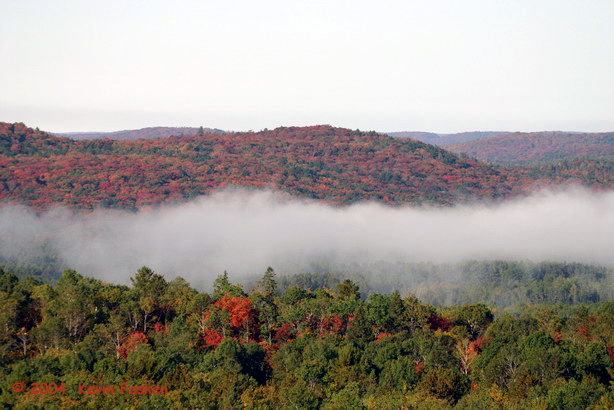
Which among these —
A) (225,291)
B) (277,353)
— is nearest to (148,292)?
(225,291)

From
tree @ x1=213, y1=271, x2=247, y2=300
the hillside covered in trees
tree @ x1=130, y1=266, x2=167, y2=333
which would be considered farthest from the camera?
tree @ x1=213, y1=271, x2=247, y2=300

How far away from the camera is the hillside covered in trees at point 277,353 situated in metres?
Answer: 64.2

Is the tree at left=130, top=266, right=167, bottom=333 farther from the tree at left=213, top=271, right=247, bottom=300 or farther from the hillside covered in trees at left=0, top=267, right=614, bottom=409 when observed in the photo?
the tree at left=213, top=271, right=247, bottom=300

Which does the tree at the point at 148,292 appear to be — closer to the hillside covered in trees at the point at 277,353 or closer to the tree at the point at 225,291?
the hillside covered in trees at the point at 277,353

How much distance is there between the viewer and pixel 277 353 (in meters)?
81.9

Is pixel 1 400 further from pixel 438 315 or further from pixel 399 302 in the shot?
pixel 438 315

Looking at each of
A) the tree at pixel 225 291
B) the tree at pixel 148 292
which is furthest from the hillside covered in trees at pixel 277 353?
the tree at pixel 225 291

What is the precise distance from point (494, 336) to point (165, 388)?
45276 mm

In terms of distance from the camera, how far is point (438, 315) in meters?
112

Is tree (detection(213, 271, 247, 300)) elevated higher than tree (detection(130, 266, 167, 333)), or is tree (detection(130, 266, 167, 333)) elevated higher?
tree (detection(130, 266, 167, 333))

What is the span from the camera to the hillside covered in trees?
64.2 meters

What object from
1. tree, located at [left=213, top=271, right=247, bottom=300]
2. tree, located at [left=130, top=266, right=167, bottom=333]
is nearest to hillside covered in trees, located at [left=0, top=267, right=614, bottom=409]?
tree, located at [left=130, top=266, right=167, bottom=333]

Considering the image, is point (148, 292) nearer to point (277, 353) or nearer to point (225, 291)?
point (225, 291)

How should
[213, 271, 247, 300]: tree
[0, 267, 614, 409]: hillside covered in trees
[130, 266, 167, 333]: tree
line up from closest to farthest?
1. [0, 267, 614, 409]: hillside covered in trees
2. [130, 266, 167, 333]: tree
3. [213, 271, 247, 300]: tree
